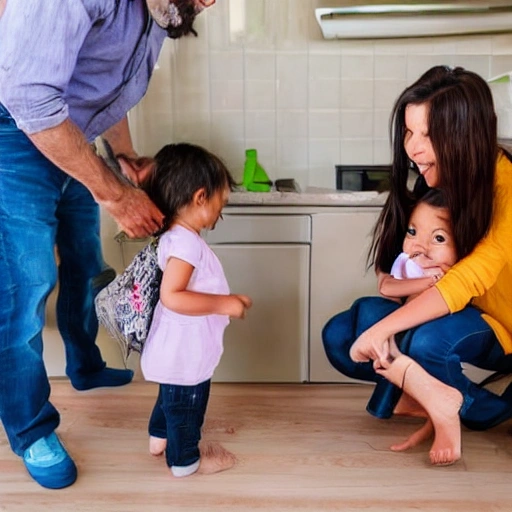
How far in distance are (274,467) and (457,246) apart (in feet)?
2.24

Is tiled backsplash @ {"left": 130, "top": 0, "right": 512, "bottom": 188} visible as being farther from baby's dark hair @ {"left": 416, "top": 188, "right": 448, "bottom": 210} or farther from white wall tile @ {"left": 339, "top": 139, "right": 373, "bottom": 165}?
baby's dark hair @ {"left": 416, "top": 188, "right": 448, "bottom": 210}

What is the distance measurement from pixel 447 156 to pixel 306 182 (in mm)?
1137

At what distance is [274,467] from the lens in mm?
1698

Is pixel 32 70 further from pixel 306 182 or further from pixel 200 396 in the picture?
pixel 306 182

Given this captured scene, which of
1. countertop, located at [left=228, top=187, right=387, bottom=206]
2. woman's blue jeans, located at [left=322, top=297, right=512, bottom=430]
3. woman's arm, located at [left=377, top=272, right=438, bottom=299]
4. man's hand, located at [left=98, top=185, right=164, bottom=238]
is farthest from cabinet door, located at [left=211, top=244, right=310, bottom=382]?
man's hand, located at [left=98, top=185, right=164, bottom=238]

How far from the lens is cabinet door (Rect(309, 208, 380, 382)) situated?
7.13ft

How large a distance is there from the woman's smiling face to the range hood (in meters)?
0.88

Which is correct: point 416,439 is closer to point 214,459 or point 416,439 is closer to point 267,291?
point 214,459

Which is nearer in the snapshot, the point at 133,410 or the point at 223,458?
the point at 223,458

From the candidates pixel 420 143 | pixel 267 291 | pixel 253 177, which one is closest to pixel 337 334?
pixel 267 291

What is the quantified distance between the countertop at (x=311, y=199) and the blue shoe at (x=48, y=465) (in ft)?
2.96

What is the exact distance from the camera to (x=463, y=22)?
232 centimetres

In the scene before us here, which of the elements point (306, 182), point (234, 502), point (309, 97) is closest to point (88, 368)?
point (234, 502)

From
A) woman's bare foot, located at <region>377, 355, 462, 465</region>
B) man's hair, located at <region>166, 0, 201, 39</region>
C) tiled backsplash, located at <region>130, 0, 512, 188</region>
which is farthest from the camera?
tiled backsplash, located at <region>130, 0, 512, 188</region>
